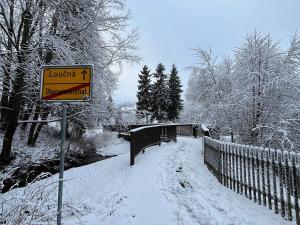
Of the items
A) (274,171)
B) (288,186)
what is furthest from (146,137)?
(288,186)

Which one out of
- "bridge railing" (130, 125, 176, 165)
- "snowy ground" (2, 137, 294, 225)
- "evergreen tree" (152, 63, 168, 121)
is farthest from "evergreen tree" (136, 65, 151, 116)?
"snowy ground" (2, 137, 294, 225)

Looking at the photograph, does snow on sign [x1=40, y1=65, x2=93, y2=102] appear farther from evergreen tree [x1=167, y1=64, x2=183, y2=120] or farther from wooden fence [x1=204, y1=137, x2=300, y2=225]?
evergreen tree [x1=167, y1=64, x2=183, y2=120]

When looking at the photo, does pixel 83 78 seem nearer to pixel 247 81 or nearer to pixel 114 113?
pixel 247 81

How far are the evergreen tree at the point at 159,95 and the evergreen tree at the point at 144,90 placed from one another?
0.92 metres

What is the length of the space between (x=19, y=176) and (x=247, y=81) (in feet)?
33.5

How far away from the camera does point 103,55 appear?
39.9 ft

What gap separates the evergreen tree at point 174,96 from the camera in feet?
143

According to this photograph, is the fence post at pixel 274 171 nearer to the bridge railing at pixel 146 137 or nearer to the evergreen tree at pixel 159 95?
the bridge railing at pixel 146 137

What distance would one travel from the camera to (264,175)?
5.19 meters

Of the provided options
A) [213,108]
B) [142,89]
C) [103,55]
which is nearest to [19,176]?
[103,55]

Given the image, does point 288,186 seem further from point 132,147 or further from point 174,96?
point 174,96

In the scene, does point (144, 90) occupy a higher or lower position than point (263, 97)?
higher

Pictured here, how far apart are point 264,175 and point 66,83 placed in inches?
169

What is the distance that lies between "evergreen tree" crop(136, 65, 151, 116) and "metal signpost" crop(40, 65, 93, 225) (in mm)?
39619
